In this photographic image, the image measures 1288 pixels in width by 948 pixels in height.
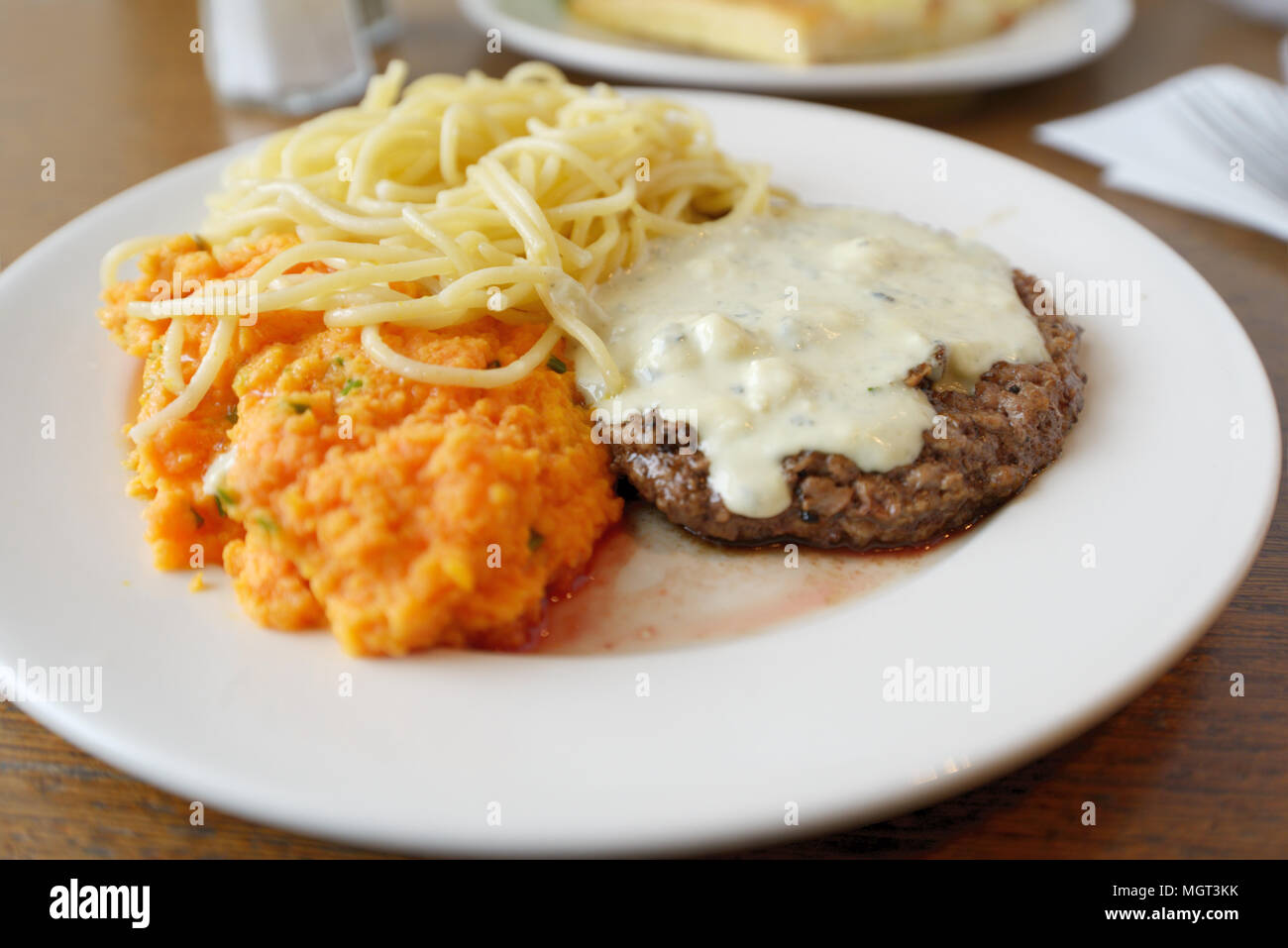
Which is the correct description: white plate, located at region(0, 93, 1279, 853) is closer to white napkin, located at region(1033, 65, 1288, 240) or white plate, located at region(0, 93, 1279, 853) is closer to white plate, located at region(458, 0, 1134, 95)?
white napkin, located at region(1033, 65, 1288, 240)

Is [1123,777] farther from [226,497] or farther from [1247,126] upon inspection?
[1247,126]

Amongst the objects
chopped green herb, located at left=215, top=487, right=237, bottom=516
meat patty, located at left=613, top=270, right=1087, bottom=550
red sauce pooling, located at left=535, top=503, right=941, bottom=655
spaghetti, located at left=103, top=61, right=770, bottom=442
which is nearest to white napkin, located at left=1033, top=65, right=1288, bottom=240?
spaghetti, located at left=103, top=61, right=770, bottom=442

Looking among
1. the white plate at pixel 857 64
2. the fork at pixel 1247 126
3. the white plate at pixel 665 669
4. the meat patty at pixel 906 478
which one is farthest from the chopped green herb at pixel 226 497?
the fork at pixel 1247 126

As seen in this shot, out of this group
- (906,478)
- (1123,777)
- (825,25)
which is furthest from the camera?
(825,25)

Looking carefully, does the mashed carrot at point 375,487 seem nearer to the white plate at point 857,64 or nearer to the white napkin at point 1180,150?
the white plate at point 857,64

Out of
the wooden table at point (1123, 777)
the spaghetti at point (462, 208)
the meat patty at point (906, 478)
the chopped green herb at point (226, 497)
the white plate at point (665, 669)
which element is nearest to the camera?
the white plate at point (665, 669)

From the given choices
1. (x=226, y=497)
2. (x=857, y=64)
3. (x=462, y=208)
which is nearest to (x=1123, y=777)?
(x=226, y=497)
